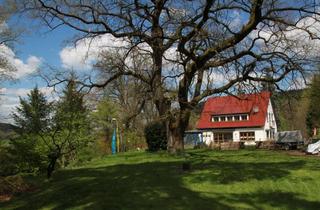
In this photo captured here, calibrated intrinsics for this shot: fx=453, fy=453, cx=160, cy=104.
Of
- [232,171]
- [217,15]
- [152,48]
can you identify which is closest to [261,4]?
[217,15]

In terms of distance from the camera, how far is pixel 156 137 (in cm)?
3522

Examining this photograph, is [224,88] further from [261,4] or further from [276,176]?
[276,176]

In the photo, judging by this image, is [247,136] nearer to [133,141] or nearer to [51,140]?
[133,141]

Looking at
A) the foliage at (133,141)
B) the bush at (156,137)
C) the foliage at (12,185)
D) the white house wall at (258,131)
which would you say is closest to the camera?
the foliage at (12,185)

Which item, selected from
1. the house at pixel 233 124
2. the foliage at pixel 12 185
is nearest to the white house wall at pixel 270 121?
the house at pixel 233 124

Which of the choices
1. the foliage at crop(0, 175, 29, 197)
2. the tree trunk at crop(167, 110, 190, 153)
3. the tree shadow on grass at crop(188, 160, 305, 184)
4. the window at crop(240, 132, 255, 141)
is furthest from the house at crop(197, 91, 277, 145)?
the foliage at crop(0, 175, 29, 197)

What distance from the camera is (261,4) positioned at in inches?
794

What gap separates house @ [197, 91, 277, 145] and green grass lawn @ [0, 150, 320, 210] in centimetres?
4564

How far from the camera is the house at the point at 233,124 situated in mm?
63344

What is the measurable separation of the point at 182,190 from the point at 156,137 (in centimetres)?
2206

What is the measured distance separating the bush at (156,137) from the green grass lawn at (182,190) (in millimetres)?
16555

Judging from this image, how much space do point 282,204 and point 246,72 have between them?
14.0 metres

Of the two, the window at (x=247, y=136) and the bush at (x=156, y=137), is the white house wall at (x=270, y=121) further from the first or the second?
the bush at (x=156, y=137)

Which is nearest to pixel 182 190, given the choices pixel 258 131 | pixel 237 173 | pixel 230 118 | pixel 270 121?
pixel 237 173
